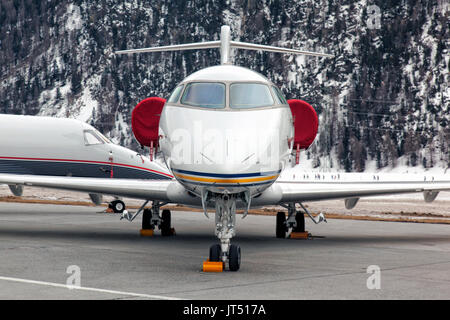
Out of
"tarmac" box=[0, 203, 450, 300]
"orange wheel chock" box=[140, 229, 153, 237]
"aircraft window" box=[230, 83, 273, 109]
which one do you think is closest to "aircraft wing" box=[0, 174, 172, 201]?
"tarmac" box=[0, 203, 450, 300]

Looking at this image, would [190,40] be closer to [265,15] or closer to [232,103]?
[265,15]

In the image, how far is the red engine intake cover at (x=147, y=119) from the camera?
14930 mm

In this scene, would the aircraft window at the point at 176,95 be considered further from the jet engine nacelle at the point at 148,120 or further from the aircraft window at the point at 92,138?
the aircraft window at the point at 92,138

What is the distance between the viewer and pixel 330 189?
47.2 feet

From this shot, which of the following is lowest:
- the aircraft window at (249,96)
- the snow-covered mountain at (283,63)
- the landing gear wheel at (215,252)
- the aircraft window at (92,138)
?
the landing gear wheel at (215,252)

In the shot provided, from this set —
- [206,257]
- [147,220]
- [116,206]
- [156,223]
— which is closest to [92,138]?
[116,206]

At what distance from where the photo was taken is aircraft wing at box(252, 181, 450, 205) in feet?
45.2

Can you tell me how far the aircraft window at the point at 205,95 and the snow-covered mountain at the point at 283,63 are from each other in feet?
295

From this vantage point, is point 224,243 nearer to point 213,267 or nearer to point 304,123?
point 213,267

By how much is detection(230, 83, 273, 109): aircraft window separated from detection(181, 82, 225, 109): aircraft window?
→ 0.60ft

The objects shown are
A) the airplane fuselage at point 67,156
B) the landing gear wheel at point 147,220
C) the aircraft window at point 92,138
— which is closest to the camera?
the landing gear wheel at point 147,220

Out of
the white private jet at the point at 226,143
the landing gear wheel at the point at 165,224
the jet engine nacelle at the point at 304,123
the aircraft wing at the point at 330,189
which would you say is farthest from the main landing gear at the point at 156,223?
the jet engine nacelle at the point at 304,123

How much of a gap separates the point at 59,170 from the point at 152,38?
108720 millimetres
